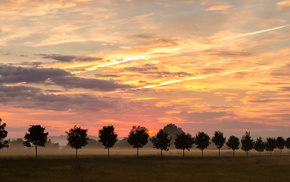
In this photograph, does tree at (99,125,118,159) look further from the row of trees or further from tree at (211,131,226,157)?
tree at (211,131,226,157)

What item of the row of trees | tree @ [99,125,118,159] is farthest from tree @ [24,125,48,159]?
tree @ [99,125,118,159]

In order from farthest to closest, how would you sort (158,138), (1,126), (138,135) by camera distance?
(158,138)
(138,135)
(1,126)

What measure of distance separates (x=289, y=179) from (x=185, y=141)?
74.7m

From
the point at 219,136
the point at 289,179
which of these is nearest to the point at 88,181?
the point at 289,179

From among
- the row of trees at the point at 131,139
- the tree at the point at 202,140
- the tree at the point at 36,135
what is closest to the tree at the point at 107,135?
the row of trees at the point at 131,139

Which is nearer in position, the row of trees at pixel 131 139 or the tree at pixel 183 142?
the row of trees at pixel 131 139

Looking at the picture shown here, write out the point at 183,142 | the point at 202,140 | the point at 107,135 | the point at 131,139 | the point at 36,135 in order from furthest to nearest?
the point at 202,140 → the point at 183,142 → the point at 131,139 → the point at 107,135 → the point at 36,135

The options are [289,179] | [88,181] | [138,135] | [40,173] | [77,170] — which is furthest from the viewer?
[138,135]

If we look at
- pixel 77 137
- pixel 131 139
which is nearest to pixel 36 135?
pixel 77 137

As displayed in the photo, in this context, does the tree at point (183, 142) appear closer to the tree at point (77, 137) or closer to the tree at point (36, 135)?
the tree at point (77, 137)

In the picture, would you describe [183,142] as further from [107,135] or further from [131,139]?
[107,135]

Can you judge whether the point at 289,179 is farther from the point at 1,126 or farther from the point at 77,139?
the point at 1,126

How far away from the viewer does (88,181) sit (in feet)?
139

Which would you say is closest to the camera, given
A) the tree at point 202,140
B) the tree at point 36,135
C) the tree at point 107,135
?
the tree at point 36,135
